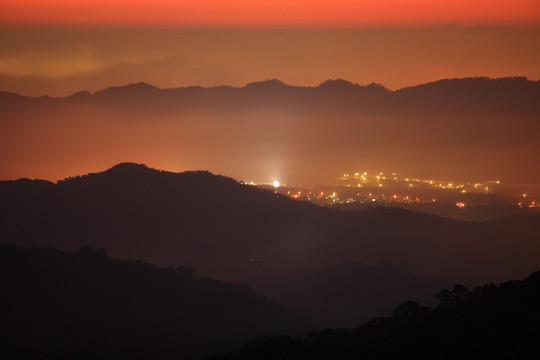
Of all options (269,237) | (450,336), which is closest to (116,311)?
(450,336)

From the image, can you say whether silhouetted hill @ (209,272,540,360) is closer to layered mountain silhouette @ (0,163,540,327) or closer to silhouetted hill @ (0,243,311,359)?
silhouetted hill @ (0,243,311,359)

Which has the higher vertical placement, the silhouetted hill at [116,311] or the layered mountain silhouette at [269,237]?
the layered mountain silhouette at [269,237]

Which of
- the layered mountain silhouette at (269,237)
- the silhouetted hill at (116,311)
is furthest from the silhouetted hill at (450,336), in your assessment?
the layered mountain silhouette at (269,237)

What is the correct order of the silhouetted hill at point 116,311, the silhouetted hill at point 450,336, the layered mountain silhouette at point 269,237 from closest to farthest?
the silhouetted hill at point 450,336
the silhouetted hill at point 116,311
the layered mountain silhouette at point 269,237

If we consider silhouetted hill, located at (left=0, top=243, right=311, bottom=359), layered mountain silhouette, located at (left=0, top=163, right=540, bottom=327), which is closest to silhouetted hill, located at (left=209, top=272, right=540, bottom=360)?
silhouetted hill, located at (left=0, top=243, right=311, bottom=359)

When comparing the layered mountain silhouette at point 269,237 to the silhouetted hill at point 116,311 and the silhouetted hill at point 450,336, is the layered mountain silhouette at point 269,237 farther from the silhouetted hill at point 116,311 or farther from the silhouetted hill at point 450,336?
the silhouetted hill at point 450,336
